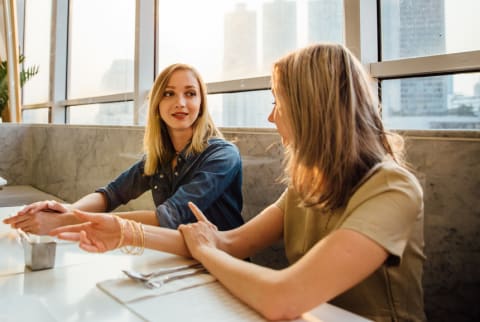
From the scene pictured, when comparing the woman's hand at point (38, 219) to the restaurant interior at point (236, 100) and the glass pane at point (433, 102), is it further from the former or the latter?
the glass pane at point (433, 102)

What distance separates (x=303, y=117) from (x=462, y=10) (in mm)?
922

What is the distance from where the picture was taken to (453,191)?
1.17 m

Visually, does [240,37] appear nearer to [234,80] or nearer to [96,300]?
[234,80]

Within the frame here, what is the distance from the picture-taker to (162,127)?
1868 millimetres

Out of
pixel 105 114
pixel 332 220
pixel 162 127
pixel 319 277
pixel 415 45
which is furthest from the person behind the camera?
pixel 105 114

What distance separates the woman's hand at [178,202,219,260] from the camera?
1.06m

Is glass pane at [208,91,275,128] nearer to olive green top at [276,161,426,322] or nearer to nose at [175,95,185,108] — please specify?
nose at [175,95,185,108]

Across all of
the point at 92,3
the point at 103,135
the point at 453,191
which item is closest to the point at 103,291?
the point at 453,191

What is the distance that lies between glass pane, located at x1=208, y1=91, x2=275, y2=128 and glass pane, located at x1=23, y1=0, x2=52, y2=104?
110 inches

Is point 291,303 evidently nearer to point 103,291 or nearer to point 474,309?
point 103,291

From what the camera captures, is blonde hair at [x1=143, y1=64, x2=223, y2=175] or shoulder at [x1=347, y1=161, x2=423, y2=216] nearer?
shoulder at [x1=347, y1=161, x2=423, y2=216]

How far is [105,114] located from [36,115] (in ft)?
6.30

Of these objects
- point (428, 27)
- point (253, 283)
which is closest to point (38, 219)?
point (253, 283)

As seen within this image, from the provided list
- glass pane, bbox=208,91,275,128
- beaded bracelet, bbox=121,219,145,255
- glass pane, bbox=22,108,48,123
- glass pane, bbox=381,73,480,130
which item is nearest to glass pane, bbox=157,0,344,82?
glass pane, bbox=208,91,275,128
